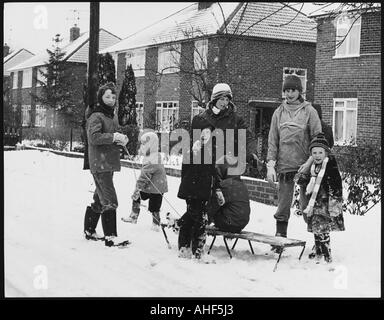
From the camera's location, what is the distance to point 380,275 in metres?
5.51

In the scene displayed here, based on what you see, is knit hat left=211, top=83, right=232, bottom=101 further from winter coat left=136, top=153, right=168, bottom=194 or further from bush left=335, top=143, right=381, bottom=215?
bush left=335, top=143, right=381, bottom=215

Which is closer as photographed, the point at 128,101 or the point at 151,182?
the point at 151,182

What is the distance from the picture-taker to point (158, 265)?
589 centimetres

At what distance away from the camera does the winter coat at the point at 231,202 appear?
6324 mm

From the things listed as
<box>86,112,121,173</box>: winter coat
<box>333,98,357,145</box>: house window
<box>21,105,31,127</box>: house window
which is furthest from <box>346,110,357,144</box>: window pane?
<box>21,105,31,127</box>: house window

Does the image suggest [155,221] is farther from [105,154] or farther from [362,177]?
[362,177]

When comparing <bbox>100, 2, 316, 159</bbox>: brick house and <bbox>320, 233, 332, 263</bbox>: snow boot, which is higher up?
<bbox>100, 2, 316, 159</bbox>: brick house

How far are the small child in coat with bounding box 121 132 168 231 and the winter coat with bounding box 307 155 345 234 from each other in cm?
247

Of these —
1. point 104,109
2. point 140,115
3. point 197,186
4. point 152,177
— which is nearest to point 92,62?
point 152,177

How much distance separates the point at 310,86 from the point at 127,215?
54.6 ft

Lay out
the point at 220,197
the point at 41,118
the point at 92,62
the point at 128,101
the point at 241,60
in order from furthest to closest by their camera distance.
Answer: the point at 41,118, the point at 241,60, the point at 128,101, the point at 92,62, the point at 220,197

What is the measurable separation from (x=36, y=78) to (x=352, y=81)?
16754 mm

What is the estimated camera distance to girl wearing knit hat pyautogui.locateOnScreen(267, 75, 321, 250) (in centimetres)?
649
